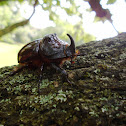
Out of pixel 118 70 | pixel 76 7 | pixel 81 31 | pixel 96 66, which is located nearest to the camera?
pixel 118 70

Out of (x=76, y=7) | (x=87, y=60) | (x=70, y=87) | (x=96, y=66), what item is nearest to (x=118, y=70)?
(x=96, y=66)

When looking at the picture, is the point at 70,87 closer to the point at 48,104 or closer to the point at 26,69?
the point at 48,104

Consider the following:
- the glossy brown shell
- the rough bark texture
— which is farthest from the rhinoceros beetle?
the rough bark texture

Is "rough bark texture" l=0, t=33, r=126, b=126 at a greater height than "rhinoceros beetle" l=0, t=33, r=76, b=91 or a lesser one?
lesser

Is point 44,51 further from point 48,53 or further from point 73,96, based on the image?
point 73,96

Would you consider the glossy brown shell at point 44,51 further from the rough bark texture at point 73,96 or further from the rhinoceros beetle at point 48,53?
the rough bark texture at point 73,96

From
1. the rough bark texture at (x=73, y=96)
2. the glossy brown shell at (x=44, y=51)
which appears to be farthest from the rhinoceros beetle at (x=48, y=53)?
the rough bark texture at (x=73, y=96)

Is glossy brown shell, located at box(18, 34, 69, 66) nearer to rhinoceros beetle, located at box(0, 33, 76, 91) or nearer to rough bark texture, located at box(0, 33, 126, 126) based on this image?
rhinoceros beetle, located at box(0, 33, 76, 91)
